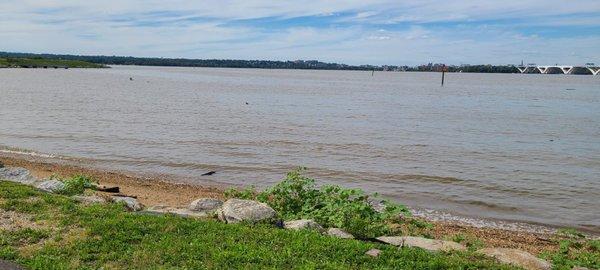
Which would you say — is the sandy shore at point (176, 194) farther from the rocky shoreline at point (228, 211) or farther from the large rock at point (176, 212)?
the large rock at point (176, 212)

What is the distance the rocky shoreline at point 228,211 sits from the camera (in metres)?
9.52

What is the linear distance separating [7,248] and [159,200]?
25.0 feet

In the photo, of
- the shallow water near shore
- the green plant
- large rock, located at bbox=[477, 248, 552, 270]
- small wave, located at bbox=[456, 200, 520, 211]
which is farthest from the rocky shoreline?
small wave, located at bbox=[456, 200, 520, 211]

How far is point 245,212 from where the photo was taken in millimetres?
10336

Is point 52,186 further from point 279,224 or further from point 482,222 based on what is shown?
point 482,222

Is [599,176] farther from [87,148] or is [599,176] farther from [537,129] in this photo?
[87,148]

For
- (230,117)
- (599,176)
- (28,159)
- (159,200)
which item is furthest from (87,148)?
(599,176)

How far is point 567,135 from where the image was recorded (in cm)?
3356

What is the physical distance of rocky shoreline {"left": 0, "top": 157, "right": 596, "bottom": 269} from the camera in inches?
375

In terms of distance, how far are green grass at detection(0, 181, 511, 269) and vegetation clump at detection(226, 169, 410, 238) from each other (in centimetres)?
170

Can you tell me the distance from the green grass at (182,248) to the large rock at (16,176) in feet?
16.4

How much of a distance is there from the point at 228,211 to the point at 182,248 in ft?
7.80

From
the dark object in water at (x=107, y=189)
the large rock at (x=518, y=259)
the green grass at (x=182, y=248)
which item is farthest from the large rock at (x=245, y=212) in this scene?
the dark object in water at (x=107, y=189)

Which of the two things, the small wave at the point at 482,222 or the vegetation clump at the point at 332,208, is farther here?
the small wave at the point at 482,222
